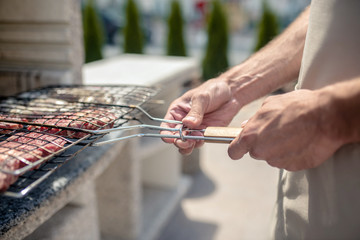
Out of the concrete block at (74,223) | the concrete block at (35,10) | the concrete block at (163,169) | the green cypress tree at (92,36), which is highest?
the concrete block at (35,10)

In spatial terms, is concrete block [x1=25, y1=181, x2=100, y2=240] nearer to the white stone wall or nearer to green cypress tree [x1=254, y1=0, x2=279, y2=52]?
the white stone wall

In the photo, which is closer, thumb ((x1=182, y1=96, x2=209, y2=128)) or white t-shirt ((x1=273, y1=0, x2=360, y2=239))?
white t-shirt ((x1=273, y1=0, x2=360, y2=239))

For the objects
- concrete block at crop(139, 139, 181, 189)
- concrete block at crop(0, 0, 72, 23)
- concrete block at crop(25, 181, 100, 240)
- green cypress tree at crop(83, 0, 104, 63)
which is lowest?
concrete block at crop(139, 139, 181, 189)

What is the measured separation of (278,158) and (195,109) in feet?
1.32

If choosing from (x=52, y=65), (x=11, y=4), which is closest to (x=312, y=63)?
(x=52, y=65)

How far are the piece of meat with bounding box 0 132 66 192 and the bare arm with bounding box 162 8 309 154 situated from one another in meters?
0.49

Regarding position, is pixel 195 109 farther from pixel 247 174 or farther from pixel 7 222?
pixel 247 174

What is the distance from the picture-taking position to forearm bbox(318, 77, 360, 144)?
33.4 inches

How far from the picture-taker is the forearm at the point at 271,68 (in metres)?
1.49

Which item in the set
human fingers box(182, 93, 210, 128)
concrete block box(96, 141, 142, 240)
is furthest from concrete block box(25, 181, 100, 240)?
human fingers box(182, 93, 210, 128)

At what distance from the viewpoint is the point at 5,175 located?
2.96ft

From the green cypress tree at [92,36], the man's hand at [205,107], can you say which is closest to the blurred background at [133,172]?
the man's hand at [205,107]

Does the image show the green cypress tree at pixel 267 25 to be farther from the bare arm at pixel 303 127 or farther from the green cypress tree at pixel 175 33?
the bare arm at pixel 303 127

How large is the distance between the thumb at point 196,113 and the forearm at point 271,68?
27cm
